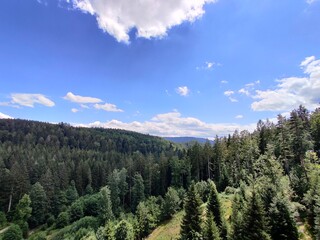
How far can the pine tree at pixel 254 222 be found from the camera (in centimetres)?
2800

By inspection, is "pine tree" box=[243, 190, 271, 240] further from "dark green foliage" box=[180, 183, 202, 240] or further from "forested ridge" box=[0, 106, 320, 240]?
"dark green foliage" box=[180, 183, 202, 240]

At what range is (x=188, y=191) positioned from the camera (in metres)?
40.3

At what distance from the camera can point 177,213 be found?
72.8 metres

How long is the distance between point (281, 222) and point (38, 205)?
7827cm

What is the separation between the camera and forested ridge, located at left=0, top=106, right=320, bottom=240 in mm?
36375

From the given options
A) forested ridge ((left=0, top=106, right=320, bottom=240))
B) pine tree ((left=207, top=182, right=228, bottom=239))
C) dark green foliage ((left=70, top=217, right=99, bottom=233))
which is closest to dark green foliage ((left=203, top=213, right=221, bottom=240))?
forested ridge ((left=0, top=106, right=320, bottom=240))

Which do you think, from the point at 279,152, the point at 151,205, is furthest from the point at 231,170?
the point at 151,205

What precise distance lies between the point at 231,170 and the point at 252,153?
9681 millimetres

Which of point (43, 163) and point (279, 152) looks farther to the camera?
point (43, 163)

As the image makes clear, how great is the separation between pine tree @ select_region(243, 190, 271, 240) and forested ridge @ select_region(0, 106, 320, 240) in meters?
0.10

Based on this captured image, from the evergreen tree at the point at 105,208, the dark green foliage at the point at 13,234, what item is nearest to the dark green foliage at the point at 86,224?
the evergreen tree at the point at 105,208

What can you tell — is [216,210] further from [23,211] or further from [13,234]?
[23,211]

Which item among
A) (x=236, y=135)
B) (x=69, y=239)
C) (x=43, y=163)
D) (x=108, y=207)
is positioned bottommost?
(x=69, y=239)

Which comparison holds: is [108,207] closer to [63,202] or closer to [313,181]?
[63,202]
